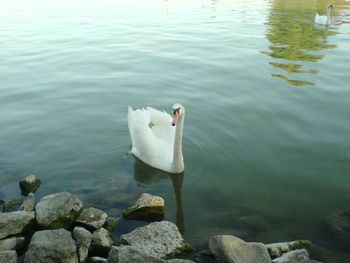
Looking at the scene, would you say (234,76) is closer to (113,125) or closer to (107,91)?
(107,91)

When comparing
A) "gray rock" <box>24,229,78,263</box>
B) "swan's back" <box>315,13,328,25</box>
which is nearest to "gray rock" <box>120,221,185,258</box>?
"gray rock" <box>24,229,78,263</box>

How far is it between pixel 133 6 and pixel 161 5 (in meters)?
2.88

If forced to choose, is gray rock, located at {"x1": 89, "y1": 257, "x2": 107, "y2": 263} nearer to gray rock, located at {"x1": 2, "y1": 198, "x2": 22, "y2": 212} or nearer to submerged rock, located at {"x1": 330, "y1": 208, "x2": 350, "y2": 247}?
gray rock, located at {"x1": 2, "y1": 198, "x2": 22, "y2": 212}

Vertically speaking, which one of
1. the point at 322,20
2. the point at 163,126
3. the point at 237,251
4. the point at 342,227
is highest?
the point at 322,20

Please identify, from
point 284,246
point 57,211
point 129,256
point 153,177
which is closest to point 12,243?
point 57,211

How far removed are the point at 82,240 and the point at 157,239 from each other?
132 centimetres

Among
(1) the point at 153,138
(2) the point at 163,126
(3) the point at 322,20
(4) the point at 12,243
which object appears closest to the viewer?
→ (4) the point at 12,243

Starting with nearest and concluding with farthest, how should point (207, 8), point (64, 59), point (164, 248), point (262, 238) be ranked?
point (164, 248)
point (262, 238)
point (64, 59)
point (207, 8)

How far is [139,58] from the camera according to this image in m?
21.2

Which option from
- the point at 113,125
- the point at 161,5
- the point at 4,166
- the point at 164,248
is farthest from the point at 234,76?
the point at 161,5

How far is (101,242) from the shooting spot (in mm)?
7621

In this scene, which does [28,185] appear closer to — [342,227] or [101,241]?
[101,241]

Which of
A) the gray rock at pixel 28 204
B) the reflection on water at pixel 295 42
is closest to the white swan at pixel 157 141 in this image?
the gray rock at pixel 28 204

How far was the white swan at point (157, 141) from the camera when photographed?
10.3 metres
